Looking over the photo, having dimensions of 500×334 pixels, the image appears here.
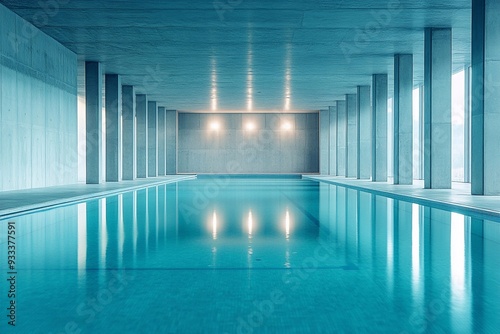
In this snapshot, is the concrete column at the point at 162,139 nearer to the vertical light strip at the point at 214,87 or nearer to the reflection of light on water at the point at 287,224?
the vertical light strip at the point at 214,87

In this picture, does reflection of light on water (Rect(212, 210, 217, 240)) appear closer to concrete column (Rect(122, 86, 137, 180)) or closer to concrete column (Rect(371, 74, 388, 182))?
concrete column (Rect(371, 74, 388, 182))

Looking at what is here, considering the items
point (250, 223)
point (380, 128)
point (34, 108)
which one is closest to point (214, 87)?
point (380, 128)

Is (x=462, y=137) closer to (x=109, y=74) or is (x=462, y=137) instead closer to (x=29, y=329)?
(x=109, y=74)

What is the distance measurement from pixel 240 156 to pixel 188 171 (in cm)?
414

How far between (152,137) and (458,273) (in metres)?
30.4

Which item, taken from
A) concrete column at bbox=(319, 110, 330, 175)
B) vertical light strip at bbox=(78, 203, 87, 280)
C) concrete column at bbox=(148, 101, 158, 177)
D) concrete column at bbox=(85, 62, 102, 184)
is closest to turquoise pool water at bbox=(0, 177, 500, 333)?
vertical light strip at bbox=(78, 203, 87, 280)

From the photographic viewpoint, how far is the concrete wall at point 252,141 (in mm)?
41844

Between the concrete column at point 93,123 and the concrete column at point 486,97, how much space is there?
1361cm

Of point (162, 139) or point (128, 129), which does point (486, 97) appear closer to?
point (128, 129)

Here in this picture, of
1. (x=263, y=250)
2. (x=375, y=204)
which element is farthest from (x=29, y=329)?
(x=375, y=204)

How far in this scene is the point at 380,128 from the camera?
24688 mm

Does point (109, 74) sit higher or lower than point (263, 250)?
higher

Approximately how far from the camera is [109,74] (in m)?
24.3

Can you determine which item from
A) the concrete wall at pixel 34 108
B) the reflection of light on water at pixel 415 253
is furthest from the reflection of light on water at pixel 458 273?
the concrete wall at pixel 34 108
